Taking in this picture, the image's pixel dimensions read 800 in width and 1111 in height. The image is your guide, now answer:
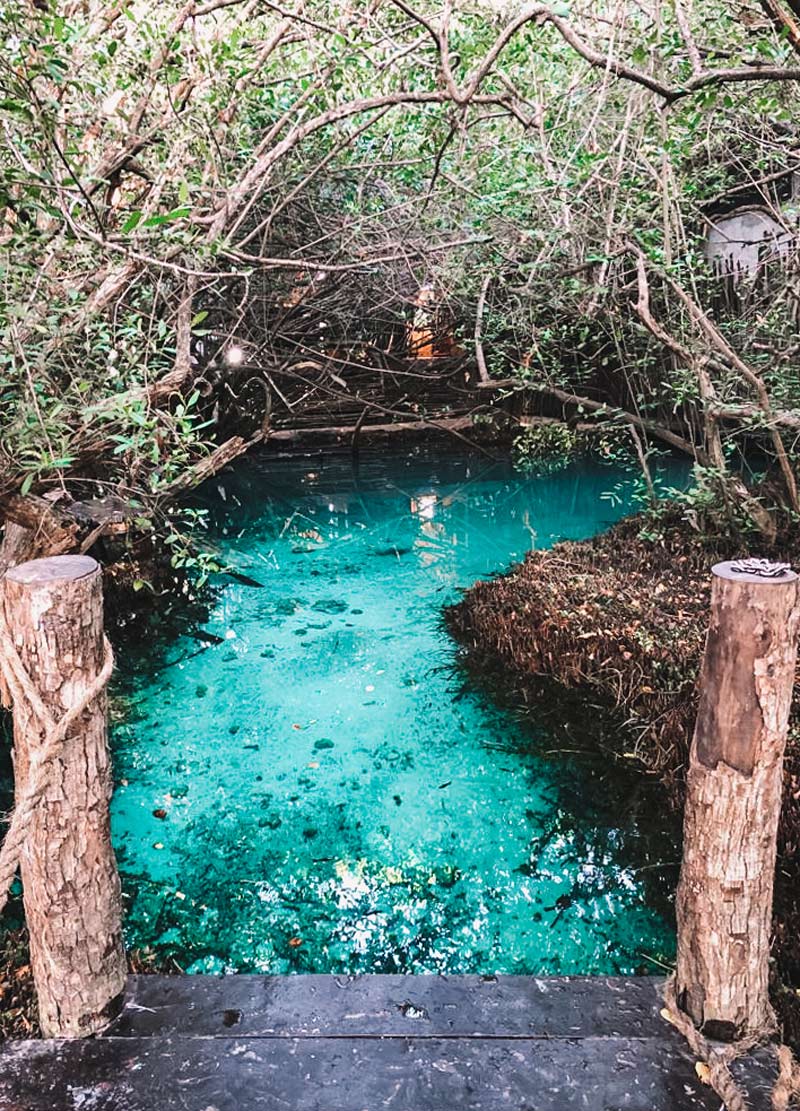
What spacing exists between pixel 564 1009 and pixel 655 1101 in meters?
0.35

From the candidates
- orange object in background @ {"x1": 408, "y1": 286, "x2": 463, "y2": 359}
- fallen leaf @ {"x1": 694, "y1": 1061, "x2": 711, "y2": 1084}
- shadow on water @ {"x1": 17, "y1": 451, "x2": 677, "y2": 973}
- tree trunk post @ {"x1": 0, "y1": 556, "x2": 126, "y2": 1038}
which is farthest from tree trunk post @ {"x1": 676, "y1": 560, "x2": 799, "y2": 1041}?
orange object in background @ {"x1": 408, "y1": 286, "x2": 463, "y2": 359}

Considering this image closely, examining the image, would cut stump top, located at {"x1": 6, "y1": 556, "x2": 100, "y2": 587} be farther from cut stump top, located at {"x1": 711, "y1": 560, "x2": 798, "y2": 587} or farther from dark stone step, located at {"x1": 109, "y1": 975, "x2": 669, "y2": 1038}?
cut stump top, located at {"x1": 711, "y1": 560, "x2": 798, "y2": 587}

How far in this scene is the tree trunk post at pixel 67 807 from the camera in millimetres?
2074

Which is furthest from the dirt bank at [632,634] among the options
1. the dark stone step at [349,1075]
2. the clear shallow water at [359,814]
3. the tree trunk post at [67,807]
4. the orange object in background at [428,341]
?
the orange object in background at [428,341]

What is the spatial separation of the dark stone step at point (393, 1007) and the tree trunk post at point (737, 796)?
0.21 metres

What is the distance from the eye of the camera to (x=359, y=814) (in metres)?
4.36

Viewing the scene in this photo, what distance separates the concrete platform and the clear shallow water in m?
1.04

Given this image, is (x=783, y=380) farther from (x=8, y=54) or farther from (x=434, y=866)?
(x=8, y=54)

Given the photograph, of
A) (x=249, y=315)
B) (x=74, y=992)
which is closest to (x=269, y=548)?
(x=249, y=315)

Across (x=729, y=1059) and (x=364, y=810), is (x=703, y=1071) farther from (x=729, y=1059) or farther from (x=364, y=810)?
(x=364, y=810)

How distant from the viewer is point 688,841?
2262 millimetres

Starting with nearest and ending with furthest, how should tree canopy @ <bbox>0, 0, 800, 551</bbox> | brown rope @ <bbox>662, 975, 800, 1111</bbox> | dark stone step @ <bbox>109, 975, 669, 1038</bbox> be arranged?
brown rope @ <bbox>662, 975, 800, 1111</bbox> → dark stone step @ <bbox>109, 975, 669, 1038</bbox> → tree canopy @ <bbox>0, 0, 800, 551</bbox>

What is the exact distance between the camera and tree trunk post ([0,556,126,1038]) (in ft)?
6.81

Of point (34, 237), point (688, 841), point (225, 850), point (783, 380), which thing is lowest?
point (225, 850)
